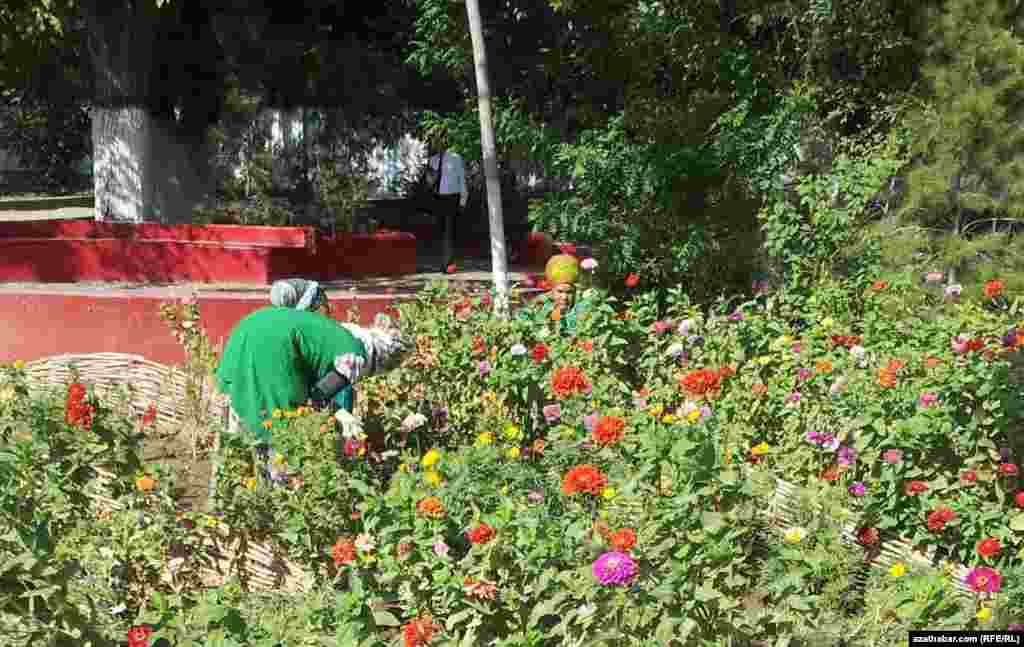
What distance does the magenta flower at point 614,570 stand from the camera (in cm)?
296

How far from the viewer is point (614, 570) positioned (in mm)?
2963

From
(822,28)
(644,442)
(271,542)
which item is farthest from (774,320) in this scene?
(822,28)

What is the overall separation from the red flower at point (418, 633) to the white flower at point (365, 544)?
0.94 ft

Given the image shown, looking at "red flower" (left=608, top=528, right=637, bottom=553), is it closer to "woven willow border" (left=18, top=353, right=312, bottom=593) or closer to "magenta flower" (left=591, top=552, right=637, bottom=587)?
"magenta flower" (left=591, top=552, right=637, bottom=587)

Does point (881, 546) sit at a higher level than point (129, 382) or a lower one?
lower

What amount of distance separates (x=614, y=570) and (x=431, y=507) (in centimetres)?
57

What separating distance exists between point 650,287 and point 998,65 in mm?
3056

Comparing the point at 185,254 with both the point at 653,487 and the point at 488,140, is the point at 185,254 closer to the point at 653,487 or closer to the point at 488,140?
the point at 488,140

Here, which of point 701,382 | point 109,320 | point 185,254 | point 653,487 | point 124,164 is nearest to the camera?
point 653,487

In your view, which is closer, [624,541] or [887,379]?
[624,541]

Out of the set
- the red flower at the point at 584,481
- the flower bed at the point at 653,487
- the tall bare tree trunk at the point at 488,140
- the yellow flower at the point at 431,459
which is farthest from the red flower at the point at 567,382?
the tall bare tree trunk at the point at 488,140

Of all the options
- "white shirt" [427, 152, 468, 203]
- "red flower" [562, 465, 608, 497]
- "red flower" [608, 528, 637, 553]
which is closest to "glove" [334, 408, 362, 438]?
"red flower" [562, 465, 608, 497]

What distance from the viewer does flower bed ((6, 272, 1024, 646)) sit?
3283 mm

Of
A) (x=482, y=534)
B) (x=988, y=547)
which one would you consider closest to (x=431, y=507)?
(x=482, y=534)
